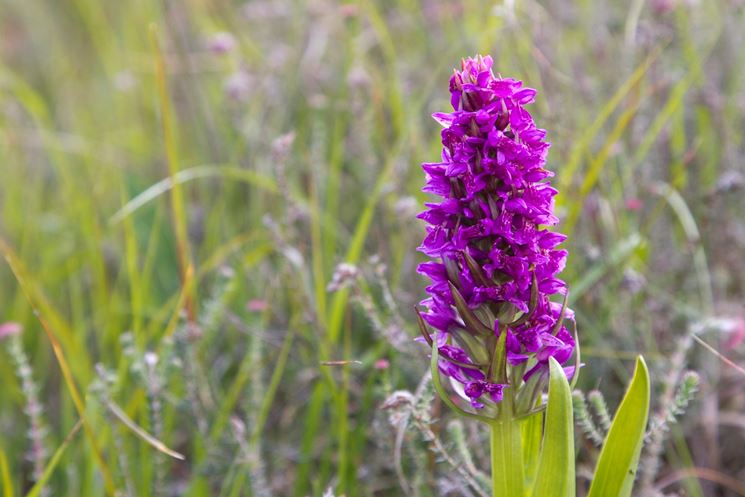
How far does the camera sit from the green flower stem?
1306 millimetres

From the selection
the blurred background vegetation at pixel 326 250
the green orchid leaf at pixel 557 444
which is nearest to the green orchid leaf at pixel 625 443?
the green orchid leaf at pixel 557 444

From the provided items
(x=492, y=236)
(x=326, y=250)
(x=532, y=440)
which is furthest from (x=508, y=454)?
(x=326, y=250)

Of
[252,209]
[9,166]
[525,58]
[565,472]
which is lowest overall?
[565,472]

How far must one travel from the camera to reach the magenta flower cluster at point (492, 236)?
120 cm

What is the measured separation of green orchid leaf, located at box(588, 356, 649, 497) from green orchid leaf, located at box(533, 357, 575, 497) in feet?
0.27

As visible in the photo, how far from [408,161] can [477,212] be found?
1702 mm

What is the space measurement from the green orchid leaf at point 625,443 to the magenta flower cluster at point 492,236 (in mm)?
128

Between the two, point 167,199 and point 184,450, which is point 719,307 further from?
point 167,199

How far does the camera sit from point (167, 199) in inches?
143

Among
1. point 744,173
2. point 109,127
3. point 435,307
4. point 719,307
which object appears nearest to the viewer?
point 435,307

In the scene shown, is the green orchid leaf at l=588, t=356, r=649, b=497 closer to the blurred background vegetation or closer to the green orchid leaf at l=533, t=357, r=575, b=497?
the green orchid leaf at l=533, t=357, r=575, b=497

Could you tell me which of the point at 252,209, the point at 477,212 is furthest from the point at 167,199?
the point at 477,212

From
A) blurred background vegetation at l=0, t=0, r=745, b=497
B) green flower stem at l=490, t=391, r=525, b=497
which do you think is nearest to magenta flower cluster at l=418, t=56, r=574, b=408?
green flower stem at l=490, t=391, r=525, b=497

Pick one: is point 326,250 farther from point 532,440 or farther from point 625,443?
point 625,443
